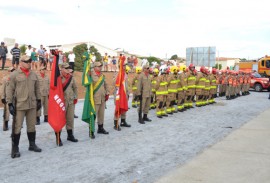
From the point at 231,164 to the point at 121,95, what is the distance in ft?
15.2

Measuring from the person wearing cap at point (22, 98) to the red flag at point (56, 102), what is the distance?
26.9 inches

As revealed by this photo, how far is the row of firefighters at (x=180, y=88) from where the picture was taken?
12352 millimetres

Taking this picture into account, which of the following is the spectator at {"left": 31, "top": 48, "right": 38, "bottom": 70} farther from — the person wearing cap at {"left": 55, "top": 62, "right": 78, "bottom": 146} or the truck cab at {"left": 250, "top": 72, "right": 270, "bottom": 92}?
the truck cab at {"left": 250, "top": 72, "right": 270, "bottom": 92}

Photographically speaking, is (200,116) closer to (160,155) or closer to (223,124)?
(223,124)

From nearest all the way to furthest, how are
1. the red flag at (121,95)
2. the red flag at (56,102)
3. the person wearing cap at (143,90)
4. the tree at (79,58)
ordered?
the red flag at (56,102) → the red flag at (121,95) → the person wearing cap at (143,90) → the tree at (79,58)

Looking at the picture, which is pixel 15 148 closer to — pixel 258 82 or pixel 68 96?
pixel 68 96

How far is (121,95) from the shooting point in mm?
10047

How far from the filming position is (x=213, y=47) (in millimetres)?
29375

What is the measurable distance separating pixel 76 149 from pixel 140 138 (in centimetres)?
192

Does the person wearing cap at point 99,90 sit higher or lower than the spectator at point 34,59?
lower

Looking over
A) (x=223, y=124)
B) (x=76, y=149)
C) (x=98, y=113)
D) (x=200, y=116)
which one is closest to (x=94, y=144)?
(x=76, y=149)

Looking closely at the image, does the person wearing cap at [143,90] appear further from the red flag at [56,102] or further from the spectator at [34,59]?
the spectator at [34,59]

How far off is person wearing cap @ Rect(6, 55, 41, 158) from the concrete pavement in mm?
3414

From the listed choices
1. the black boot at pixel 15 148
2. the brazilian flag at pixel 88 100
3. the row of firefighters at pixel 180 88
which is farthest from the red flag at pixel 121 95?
the black boot at pixel 15 148
